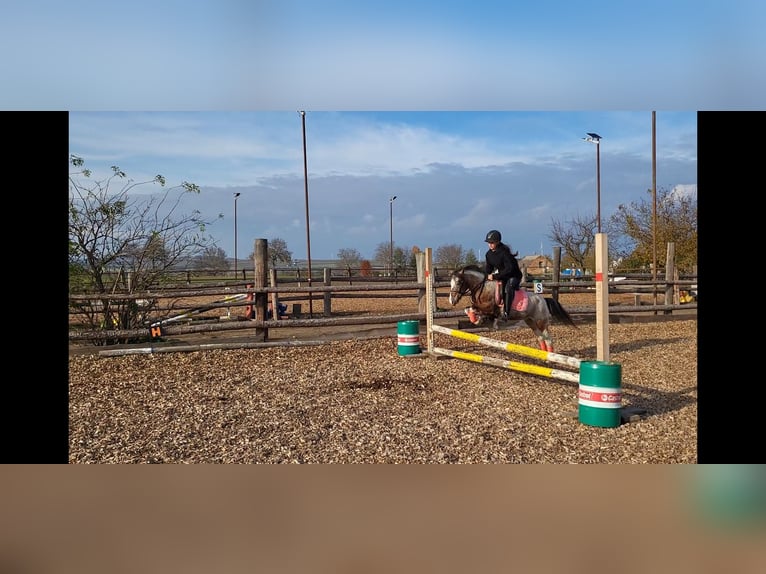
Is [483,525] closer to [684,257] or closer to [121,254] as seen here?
[121,254]

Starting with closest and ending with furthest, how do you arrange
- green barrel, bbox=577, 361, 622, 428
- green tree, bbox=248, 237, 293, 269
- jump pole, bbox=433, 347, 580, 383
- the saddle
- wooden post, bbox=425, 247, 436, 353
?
green barrel, bbox=577, 361, 622, 428 → jump pole, bbox=433, 347, 580, 383 → the saddle → wooden post, bbox=425, 247, 436, 353 → green tree, bbox=248, 237, 293, 269

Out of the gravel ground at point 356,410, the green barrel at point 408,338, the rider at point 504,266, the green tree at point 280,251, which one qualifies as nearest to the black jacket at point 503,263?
the rider at point 504,266

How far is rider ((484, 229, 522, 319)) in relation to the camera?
301 inches

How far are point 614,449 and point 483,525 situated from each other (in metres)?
1.75

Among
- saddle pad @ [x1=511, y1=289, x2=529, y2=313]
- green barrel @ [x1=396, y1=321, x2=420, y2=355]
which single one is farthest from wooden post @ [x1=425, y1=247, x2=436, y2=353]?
saddle pad @ [x1=511, y1=289, x2=529, y2=313]

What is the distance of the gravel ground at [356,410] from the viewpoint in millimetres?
4848

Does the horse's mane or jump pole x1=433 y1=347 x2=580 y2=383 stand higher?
the horse's mane

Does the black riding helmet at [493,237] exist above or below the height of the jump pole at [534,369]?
above

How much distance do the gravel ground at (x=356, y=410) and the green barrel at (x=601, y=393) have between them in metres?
0.10

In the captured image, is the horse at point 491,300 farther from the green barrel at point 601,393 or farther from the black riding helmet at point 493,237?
the green barrel at point 601,393

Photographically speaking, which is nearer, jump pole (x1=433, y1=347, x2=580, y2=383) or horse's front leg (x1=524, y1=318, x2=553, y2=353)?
jump pole (x1=433, y1=347, x2=580, y2=383)

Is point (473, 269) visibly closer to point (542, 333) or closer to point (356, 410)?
point (542, 333)

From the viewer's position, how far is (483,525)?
3594 millimetres

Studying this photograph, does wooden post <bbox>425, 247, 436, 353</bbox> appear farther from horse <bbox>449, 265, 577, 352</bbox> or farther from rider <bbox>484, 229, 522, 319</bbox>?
rider <bbox>484, 229, 522, 319</bbox>
